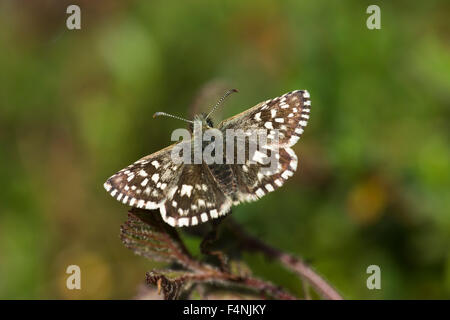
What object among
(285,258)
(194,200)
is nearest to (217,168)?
(194,200)

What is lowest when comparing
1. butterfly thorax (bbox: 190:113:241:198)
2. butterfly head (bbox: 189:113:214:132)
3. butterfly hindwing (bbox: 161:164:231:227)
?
butterfly hindwing (bbox: 161:164:231:227)

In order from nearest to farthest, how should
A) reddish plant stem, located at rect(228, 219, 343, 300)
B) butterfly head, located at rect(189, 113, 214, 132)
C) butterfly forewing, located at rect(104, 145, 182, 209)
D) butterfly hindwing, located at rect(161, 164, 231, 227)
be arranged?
butterfly hindwing, located at rect(161, 164, 231, 227) → butterfly forewing, located at rect(104, 145, 182, 209) → reddish plant stem, located at rect(228, 219, 343, 300) → butterfly head, located at rect(189, 113, 214, 132)

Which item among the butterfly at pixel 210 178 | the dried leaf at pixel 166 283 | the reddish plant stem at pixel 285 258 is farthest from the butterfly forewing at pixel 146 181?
the reddish plant stem at pixel 285 258

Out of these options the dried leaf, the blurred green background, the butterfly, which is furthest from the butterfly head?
the dried leaf

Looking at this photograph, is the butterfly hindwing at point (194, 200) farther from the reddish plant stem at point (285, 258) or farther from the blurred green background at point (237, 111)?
the blurred green background at point (237, 111)

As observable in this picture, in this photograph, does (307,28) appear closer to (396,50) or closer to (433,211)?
(396,50)

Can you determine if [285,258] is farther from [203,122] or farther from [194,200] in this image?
[203,122]

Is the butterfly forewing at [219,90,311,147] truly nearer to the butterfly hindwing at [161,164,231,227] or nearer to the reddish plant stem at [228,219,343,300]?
the butterfly hindwing at [161,164,231,227]
